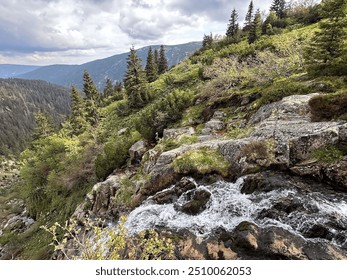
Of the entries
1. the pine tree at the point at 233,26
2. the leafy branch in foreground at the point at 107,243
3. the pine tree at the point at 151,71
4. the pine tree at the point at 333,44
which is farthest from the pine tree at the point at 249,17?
the leafy branch in foreground at the point at 107,243

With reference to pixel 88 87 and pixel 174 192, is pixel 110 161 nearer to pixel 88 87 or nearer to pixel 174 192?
pixel 174 192

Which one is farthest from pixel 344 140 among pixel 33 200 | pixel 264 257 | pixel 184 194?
pixel 33 200

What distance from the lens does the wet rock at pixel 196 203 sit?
11.8 meters

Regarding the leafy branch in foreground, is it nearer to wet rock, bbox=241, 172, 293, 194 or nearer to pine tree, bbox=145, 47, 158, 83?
wet rock, bbox=241, 172, 293, 194

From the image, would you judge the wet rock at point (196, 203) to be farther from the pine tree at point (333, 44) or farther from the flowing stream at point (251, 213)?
the pine tree at point (333, 44)

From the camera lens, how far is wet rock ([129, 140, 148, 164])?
2123cm

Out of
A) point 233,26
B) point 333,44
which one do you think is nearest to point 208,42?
point 233,26

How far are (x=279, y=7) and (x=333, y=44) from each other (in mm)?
58795

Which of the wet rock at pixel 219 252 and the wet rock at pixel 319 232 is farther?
the wet rock at pixel 219 252

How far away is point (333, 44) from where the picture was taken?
58.3ft

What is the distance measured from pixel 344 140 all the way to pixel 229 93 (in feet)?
47.7

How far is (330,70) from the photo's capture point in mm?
17172

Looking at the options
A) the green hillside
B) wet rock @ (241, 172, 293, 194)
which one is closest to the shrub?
the green hillside

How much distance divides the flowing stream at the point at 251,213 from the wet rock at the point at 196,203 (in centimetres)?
22
